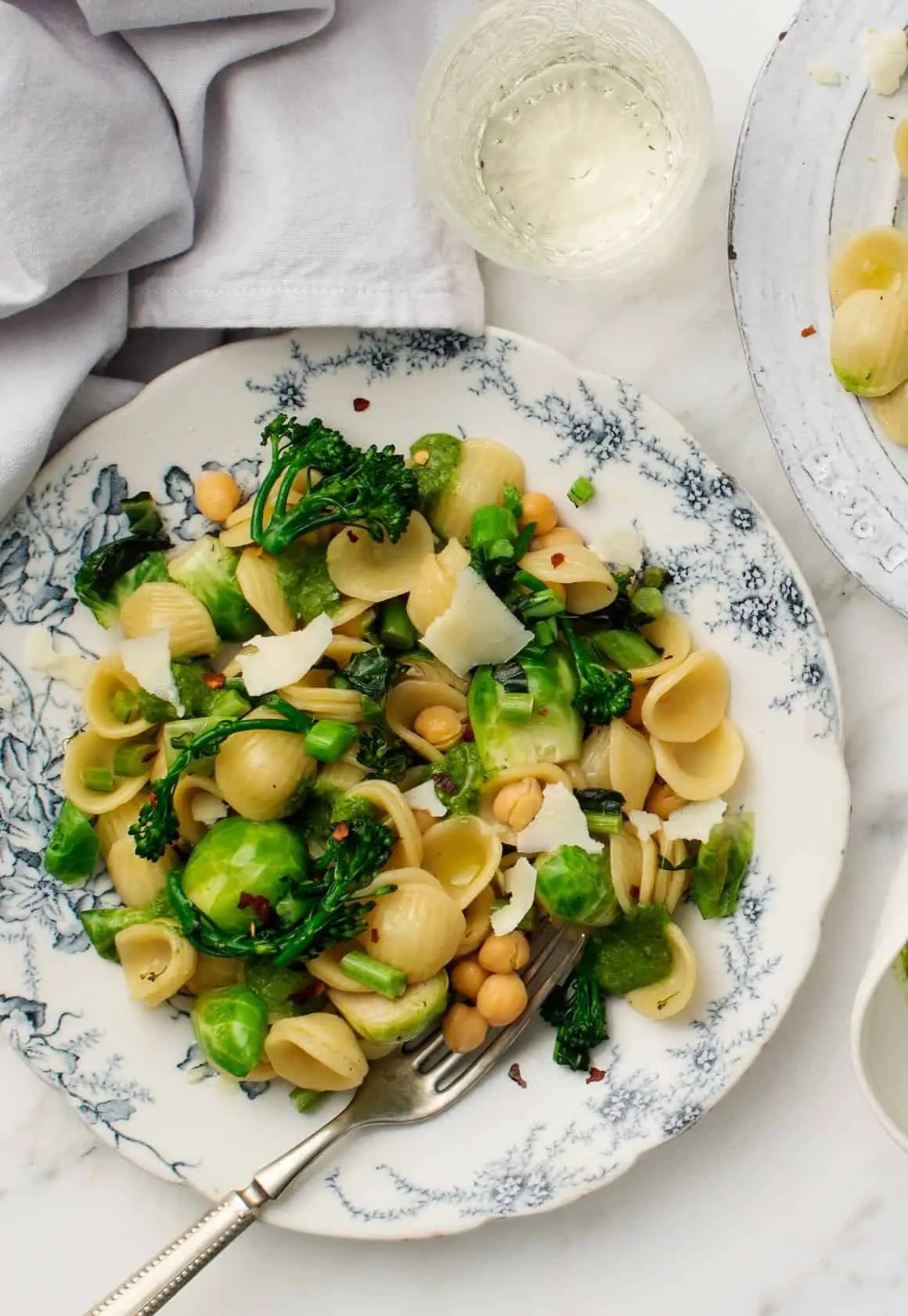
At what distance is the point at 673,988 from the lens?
65.5 inches

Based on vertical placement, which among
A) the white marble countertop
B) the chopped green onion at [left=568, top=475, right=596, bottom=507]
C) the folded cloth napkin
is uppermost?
the folded cloth napkin

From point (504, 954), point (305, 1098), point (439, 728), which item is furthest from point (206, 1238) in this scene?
point (439, 728)

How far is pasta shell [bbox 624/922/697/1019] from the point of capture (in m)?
1.65

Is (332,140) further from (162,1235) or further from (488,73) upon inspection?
(162,1235)

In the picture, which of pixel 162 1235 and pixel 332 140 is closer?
pixel 332 140

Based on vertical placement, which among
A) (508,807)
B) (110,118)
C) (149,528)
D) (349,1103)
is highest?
(110,118)

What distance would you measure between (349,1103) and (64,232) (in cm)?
130

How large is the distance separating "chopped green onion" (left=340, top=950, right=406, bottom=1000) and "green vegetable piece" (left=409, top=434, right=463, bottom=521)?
639 millimetres

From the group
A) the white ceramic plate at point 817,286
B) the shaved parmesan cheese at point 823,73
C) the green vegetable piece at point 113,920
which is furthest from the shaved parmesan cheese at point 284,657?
the shaved parmesan cheese at point 823,73

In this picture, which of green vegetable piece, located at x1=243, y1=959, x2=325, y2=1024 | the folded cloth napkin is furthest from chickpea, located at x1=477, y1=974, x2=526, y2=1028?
the folded cloth napkin

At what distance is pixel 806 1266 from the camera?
6.07 ft

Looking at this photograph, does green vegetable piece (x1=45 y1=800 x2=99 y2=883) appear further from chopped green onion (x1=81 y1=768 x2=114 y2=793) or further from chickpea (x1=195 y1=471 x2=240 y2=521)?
chickpea (x1=195 y1=471 x2=240 y2=521)

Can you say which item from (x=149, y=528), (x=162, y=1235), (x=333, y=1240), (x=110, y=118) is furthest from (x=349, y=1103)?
(x=110, y=118)

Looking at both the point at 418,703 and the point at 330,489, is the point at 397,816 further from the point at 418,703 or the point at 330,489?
the point at 330,489
